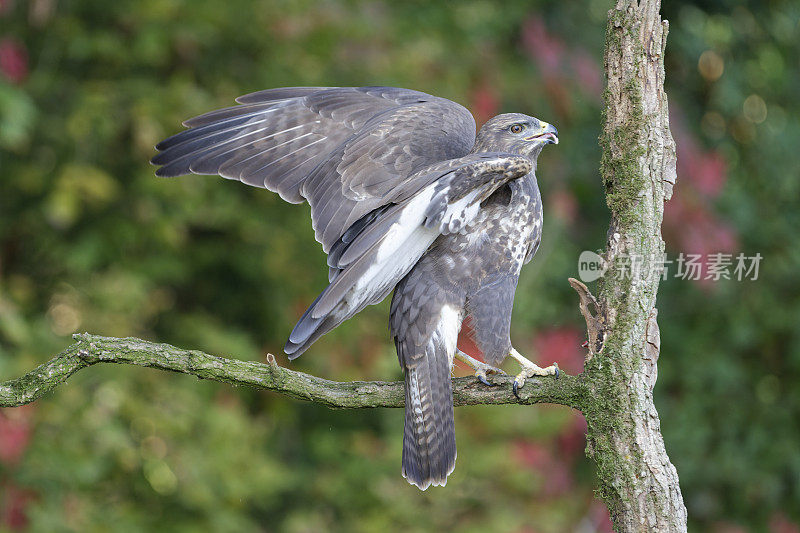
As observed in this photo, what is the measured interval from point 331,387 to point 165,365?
0.50 m

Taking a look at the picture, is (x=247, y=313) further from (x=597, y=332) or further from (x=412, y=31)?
(x=597, y=332)

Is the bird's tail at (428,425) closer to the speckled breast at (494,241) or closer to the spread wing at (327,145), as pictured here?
the speckled breast at (494,241)

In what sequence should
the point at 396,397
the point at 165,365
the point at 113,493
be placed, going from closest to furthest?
the point at 165,365 < the point at 396,397 < the point at 113,493

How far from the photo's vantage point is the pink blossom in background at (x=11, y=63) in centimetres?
508

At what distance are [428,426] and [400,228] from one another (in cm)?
66

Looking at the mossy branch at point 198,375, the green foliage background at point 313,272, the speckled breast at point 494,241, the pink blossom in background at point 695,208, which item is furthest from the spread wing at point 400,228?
the pink blossom in background at point 695,208

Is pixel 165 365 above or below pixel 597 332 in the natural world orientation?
below

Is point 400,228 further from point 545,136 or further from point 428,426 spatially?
Result: point 545,136

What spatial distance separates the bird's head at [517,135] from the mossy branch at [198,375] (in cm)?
110

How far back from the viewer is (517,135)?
3668mm

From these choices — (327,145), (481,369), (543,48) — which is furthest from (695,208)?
(481,369)

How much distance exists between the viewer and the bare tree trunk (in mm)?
2709

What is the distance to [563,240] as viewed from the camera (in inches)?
260

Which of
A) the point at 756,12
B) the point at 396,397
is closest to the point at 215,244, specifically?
the point at 396,397
